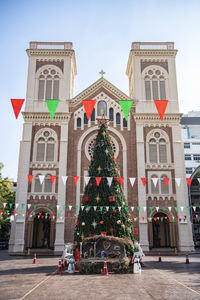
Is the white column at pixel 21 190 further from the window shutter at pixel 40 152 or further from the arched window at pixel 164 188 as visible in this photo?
the arched window at pixel 164 188

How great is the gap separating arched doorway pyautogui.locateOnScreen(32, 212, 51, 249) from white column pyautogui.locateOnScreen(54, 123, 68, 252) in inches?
106

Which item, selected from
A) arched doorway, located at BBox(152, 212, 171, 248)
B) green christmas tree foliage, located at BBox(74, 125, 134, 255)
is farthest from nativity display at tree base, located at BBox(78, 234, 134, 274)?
arched doorway, located at BBox(152, 212, 171, 248)

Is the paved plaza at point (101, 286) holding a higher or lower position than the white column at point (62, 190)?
lower

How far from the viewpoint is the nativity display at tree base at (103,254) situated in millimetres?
16766

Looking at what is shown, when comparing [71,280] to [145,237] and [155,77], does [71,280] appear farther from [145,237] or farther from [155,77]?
[155,77]

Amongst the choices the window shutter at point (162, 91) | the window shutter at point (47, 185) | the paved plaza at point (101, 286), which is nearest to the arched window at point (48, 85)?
the window shutter at point (47, 185)

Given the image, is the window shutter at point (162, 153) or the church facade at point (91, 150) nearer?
the church facade at point (91, 150)

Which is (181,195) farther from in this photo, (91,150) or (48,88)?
(48,88)

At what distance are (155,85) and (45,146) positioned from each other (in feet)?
55.9

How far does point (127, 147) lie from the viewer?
3578 cm

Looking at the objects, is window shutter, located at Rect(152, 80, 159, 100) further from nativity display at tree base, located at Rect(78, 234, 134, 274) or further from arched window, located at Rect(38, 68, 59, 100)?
nativity display at tree base, located at Rect(78, 234, 134, 274)

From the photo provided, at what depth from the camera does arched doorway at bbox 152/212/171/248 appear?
3453cm

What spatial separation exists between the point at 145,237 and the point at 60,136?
15888 mm

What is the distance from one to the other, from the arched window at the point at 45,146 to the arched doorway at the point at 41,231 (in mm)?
6811
